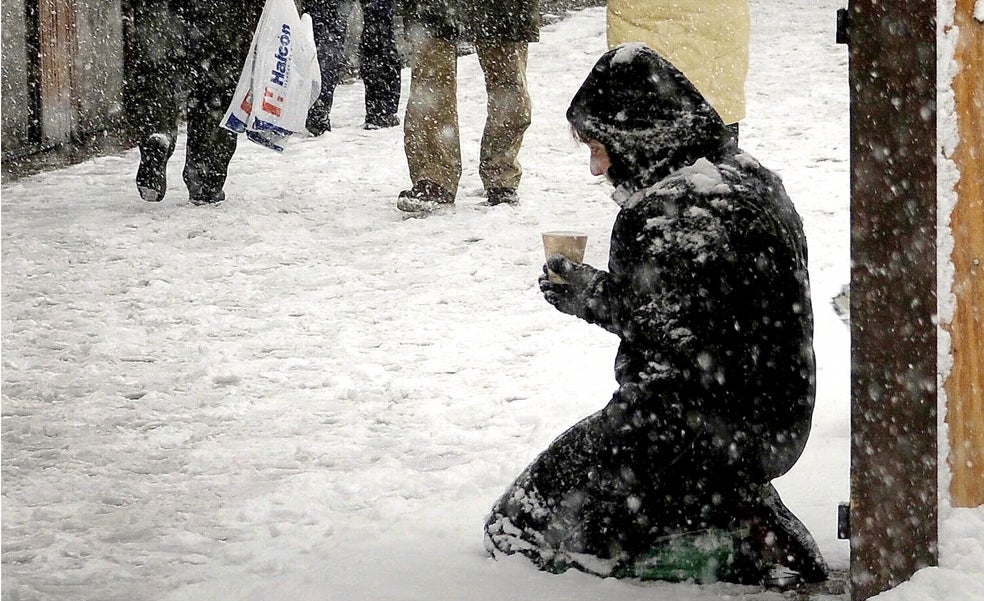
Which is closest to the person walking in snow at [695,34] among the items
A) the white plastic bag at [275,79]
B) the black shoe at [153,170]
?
the white plastic bag at [275,79]

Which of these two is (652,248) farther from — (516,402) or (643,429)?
(516,402)

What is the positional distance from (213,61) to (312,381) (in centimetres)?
271

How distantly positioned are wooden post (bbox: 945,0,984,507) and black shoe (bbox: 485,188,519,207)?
480 centimetres

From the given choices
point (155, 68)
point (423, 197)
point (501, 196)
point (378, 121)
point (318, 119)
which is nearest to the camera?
point (155, 68)

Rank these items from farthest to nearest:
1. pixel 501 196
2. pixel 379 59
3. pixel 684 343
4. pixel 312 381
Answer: pixel 379 59 < pixel 501 196 < pixel 312 381 < pixel 684 343

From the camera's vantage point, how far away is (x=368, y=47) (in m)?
8.73

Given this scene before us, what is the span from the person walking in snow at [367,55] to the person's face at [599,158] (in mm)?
6082

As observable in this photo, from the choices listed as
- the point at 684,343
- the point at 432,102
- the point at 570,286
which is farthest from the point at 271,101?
the point at 684,343

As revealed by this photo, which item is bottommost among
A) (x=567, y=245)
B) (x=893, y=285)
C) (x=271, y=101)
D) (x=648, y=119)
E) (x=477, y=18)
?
(x=271, y=101)

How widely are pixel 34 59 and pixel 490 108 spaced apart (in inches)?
129

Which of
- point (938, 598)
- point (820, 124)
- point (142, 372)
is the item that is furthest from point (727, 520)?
point (820, 124)

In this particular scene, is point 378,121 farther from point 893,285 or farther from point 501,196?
point 893,285

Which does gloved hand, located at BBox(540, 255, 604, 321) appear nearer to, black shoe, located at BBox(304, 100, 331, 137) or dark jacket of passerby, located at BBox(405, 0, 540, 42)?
dark jacket of passerby, located at BBox(405, 0, 540, 42)

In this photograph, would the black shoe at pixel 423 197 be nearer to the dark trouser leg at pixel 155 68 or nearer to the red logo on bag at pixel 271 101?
the red logo on bag at pixel 271 101
